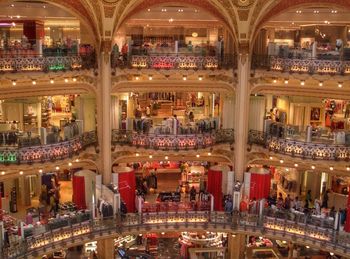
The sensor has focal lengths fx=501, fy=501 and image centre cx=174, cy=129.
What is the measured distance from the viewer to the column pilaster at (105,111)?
2359 cm

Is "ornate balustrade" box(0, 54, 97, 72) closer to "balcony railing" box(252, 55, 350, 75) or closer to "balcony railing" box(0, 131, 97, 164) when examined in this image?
"balcony railing" box(0, 131, 97, 164)

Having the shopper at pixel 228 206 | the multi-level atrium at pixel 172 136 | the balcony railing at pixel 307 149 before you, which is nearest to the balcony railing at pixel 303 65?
the multi-level atrium at pixel 172 136

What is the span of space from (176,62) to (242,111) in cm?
414

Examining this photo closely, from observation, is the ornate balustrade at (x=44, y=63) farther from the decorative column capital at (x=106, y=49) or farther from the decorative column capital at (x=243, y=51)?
the decorative column capital at (x=243, y=51)

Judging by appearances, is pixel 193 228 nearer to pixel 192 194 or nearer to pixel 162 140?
pixel 192 194

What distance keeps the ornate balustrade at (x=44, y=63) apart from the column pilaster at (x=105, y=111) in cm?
66

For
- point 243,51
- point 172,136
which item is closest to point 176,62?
point 243,51

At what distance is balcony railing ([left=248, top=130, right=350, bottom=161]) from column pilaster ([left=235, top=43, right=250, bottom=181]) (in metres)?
1.31

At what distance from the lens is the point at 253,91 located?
25.7 m

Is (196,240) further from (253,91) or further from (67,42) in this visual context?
(67,42)

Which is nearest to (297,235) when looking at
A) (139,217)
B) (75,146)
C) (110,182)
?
(139,217)

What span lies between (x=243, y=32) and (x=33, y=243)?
13540mm

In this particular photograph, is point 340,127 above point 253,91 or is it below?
below

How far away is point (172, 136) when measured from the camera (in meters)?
24.7
